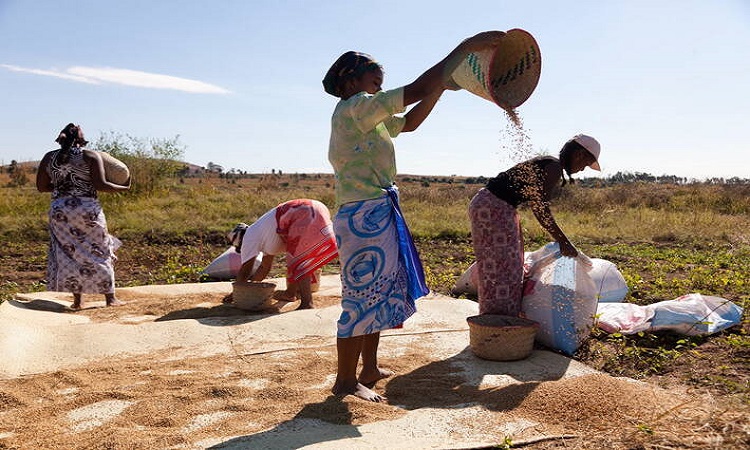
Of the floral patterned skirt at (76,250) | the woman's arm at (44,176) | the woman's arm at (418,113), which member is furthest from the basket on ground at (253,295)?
the woman's arm at (418,113)

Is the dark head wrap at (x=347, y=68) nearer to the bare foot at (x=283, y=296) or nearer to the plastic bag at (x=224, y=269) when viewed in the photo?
the bare foot at (x=283, y=296)

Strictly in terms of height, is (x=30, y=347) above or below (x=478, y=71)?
below

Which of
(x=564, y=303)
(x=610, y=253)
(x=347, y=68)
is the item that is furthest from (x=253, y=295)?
(x=610, y=253)

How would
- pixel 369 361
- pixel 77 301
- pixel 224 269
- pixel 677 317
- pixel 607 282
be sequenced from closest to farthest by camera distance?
pixel 369 361
pixel 677 317
pixel 607 282
pixel 77 301
pixel 224 269

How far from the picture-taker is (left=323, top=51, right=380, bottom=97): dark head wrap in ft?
9.77

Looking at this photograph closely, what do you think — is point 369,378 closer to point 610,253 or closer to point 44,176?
point 44,176

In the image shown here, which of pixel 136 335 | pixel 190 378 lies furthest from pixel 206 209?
pixel 190 378

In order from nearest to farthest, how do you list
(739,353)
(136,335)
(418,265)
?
(418,265), (739,353), (136,335)

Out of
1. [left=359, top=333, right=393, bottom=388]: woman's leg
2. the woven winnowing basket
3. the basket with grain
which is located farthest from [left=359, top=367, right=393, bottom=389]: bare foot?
the basket with grain

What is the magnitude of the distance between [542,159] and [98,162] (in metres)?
3.41

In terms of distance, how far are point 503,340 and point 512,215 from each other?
30.3 inches

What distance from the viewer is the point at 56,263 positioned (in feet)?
17.0

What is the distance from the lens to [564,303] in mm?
3924

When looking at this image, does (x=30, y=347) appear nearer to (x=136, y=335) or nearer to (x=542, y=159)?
(x=136, y=335)
